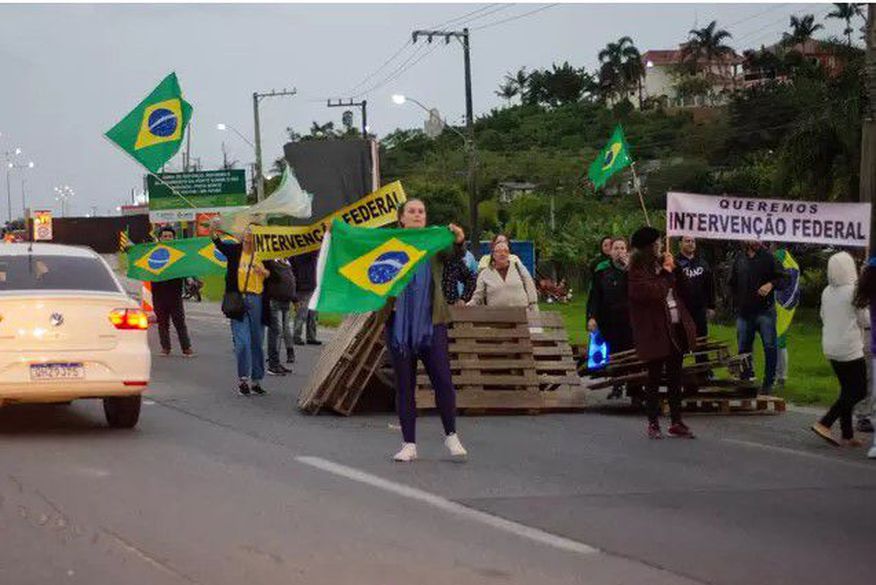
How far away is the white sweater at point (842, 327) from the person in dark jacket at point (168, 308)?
1196cm

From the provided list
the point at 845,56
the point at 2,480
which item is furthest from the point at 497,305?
the point at 845,56

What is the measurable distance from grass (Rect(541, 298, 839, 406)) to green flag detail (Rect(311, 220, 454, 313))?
5731 mm

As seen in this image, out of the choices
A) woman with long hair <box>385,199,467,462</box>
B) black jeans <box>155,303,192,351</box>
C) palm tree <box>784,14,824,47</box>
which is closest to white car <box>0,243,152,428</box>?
woman with long hair <box>385,199,467,462</box>

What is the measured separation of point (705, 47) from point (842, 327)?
403 feet

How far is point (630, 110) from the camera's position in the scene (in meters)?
115

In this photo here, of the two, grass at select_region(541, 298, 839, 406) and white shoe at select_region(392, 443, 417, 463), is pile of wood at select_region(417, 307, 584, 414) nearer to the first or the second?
grass at select_region(541, 298, 839, 406)

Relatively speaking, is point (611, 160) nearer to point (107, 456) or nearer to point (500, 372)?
point (500, 372)

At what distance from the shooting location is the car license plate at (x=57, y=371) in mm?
11531

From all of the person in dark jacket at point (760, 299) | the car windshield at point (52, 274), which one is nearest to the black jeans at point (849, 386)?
the person in dark jacket at point (760, 299)

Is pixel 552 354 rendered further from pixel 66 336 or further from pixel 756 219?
pixel 66 336

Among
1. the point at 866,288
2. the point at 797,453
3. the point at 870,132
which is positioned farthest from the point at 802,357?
the point at 797,453

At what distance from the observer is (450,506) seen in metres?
8.61

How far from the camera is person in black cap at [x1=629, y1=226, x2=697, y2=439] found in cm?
1226

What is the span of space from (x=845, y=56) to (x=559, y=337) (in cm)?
1817
